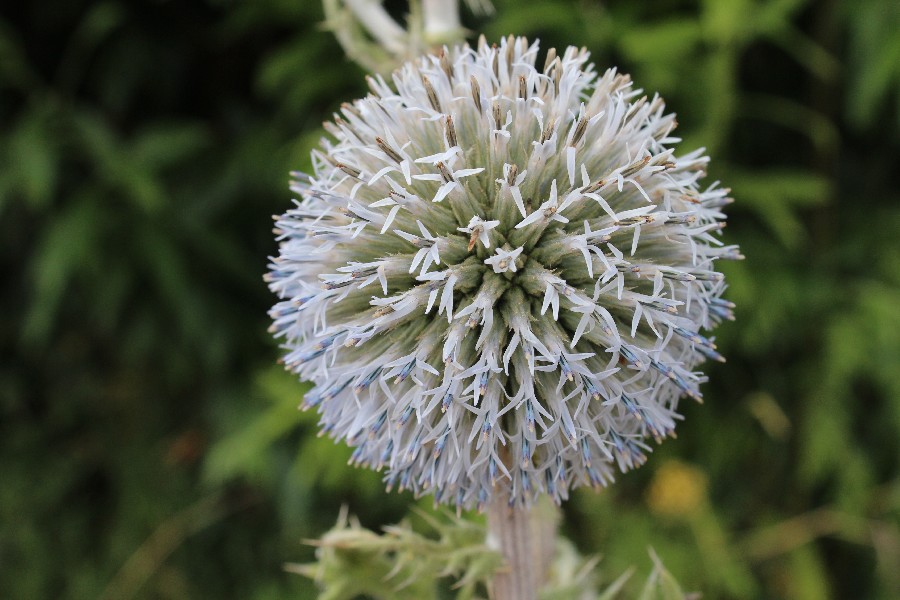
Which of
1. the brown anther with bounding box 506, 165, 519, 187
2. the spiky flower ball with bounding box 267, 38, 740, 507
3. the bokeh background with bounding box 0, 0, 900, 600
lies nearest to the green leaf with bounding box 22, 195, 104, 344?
the bokeh background with bounding box 0, 0, 900, 600

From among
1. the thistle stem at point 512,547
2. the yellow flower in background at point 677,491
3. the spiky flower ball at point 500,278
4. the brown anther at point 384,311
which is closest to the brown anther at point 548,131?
the spiky flower ball at point 500,278

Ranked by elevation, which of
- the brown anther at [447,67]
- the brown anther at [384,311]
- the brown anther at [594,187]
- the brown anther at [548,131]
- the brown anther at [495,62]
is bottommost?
A: the brown anther at [384,311]

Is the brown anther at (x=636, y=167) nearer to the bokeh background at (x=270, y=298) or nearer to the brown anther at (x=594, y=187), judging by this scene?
the brown anther at (x=594, y=187)

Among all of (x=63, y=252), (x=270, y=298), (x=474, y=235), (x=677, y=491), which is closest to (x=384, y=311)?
(x=474, y=235)

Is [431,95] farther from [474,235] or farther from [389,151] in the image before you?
[474,235]

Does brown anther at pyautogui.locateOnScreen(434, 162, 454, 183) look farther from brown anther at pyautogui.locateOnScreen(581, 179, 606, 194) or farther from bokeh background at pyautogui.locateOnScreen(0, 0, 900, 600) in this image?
bokeh background at pyautogui.locateOnScreen(0, 0, 900, 600)
